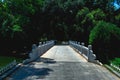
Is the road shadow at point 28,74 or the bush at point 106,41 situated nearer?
the road shadow at point 28,74

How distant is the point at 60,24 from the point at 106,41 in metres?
24.8

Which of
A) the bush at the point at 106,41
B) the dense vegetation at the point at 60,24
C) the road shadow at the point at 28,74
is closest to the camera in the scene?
the road shadow at the point at 28,74

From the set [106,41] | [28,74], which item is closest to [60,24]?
[106,41]

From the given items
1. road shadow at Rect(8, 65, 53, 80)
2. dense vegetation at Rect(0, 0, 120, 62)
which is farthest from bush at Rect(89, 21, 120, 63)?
road shadow at Rect(8, 65, 53, 80)

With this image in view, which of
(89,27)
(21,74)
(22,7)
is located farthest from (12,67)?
(89,27)

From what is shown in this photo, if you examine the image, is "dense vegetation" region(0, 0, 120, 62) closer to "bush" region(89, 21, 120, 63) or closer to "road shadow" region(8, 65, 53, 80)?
"bush" region(89, 21, 120, 63)

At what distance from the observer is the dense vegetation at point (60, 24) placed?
30656mm

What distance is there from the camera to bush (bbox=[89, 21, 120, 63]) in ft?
132

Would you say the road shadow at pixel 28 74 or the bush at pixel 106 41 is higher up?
the bush at pixel 106 41

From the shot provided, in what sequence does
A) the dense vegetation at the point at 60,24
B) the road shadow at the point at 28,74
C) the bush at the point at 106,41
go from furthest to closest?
the bush at the point at 106,41, the dense vegetation at the point at 60,24, the road shadow at the point at 28,74

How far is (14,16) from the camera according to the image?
31031 millimetres

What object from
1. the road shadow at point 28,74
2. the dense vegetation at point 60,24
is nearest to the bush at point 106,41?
the dense vegetation at point 60,24

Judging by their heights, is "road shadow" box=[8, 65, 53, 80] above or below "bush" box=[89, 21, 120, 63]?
below

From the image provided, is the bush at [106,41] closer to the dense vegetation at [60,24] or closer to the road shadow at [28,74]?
the dense vegetation at [60,24]
